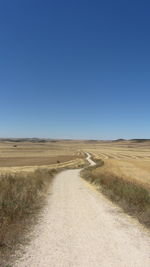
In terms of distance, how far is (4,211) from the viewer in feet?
30.1

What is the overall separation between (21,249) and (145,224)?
4.60 meters

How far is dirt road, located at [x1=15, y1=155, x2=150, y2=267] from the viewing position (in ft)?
19.5

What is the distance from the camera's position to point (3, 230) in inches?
293

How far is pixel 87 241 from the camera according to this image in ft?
24.1

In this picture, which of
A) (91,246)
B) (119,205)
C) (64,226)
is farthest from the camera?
(119,205)

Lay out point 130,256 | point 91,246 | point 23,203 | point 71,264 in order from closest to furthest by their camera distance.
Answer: point 71,264, point 130,256, point 91,246, point 23,203

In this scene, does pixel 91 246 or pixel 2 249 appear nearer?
pixel 2 249

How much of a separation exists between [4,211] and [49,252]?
3295 millimetres

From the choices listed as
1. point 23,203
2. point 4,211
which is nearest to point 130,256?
point 4,211

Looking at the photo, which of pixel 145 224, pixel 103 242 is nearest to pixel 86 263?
pixel 103 242

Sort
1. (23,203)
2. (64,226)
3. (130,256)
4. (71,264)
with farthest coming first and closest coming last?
1. (23,203)
2. (64,226)
3. (130,256)
4. (71,264)

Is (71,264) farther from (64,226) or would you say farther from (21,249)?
(64,226)

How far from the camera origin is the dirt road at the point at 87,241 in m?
5.94

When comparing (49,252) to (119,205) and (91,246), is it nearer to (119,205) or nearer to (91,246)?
(91,246)
